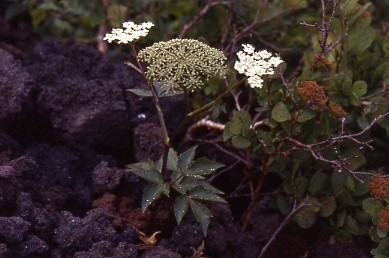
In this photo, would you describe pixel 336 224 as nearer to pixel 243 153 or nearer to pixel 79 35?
pixel 243 153

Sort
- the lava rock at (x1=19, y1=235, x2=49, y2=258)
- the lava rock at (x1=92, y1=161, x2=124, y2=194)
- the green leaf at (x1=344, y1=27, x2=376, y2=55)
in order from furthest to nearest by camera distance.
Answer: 1. the green leaf at (x1=344, y1=27, x2=376, y2=55)
2. the lava rock at (x1=92, y1=161, x2=124, y2=194)
3. the lava rock at (x1=19, y1=235, x2=49, y2=258)

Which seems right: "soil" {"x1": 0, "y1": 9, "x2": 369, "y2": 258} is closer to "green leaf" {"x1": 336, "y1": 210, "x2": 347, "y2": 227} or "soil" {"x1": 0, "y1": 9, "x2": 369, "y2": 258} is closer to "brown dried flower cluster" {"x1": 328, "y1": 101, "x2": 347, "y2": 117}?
"green leaf" {"x1": 336, "y1": 210, "x2": 347, "y2": 227}

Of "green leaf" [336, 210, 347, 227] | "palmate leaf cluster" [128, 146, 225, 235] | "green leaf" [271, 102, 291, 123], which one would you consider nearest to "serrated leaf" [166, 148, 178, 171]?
"palmate leaf cluster" [128, 146, 225, 235]

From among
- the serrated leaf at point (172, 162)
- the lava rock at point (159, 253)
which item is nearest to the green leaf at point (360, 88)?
the serrated leaf at point (172, 162)

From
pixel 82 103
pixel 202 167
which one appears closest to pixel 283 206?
pixel 202 167

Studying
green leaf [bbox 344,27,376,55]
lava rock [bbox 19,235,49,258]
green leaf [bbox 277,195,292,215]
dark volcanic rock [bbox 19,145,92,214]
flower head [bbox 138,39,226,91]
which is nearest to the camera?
flower head [bbox 138,39,226,91]

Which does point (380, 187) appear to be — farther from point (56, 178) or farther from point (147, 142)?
point (56, 178)
